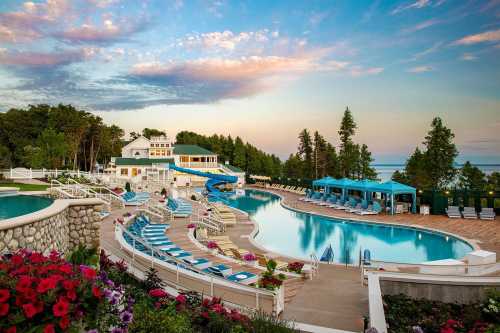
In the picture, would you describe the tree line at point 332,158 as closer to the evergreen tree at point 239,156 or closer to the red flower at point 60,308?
the evergreen tree at point 239,156

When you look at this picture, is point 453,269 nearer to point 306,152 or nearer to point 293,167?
point 306,152

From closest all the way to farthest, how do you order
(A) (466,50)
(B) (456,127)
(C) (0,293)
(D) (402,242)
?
(C) (0,293), (D) (402,242), (A) (466,50), (B) (456,127)

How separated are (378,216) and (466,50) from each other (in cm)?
1350

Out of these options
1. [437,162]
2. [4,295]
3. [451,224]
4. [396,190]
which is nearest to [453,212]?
[451,224]

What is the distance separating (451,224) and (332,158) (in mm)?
29315

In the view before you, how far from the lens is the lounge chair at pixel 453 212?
21.9 metres

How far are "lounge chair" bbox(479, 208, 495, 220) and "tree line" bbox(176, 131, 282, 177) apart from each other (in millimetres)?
37659

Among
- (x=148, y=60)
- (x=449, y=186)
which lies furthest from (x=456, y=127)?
(x=148, y=60)

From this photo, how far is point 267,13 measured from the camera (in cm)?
2370

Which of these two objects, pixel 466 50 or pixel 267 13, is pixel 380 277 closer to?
pixel 267 13

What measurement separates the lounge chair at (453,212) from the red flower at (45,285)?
24.3m

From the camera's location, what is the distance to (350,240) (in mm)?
17656

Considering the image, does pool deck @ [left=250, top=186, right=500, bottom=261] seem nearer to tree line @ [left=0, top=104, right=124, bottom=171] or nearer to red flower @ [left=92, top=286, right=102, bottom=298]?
red flower @ [left=92, top=286, right=102, bottom=298]

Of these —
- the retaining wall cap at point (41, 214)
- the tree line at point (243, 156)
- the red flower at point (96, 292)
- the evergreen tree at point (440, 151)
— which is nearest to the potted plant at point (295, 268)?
the retaining wall cap at point (41, 214)
